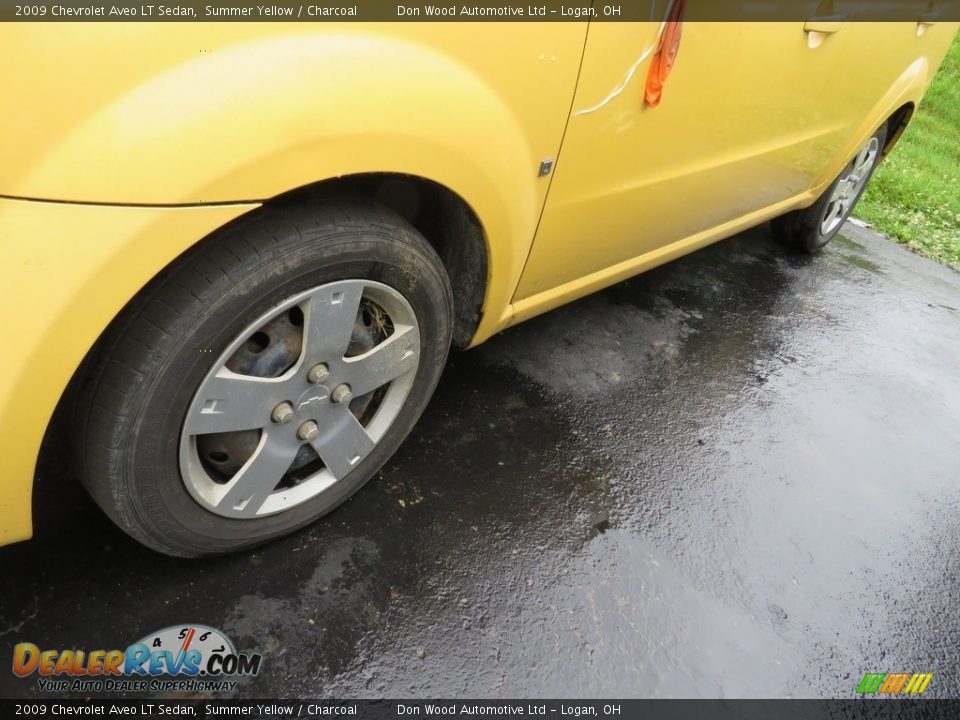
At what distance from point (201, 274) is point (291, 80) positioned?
39cm

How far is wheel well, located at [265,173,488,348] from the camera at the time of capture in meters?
1.55

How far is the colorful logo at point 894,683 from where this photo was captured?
180 cm

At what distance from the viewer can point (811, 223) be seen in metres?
3.82

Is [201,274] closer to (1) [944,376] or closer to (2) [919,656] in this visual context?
(2) [919,656]

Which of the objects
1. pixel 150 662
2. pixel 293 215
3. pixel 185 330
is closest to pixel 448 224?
pixel 293 215

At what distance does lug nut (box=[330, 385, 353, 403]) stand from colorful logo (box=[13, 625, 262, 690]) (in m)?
0.61

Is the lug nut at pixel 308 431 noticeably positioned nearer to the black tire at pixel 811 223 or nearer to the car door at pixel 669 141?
the car door at pixel 669 141

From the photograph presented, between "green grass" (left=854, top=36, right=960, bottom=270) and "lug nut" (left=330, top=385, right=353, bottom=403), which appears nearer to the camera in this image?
"lug nut" (left=330, top=385, right=353, bottom=403)

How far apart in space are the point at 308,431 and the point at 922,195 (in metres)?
5.88

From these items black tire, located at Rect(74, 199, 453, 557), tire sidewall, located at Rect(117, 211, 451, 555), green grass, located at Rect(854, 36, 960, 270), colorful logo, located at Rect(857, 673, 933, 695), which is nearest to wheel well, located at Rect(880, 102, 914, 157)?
green grass, located at Rect(854, 36, 960, 270)

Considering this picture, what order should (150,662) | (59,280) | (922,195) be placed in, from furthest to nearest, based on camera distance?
(922,195) → (150,662) → (59,280)

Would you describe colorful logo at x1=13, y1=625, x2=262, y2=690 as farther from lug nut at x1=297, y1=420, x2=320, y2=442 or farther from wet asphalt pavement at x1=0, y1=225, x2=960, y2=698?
lug nut at x1=297, y1=420, x2=320, y2=442

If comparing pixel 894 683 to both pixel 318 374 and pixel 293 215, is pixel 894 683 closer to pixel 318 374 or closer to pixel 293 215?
pixel 318 374
